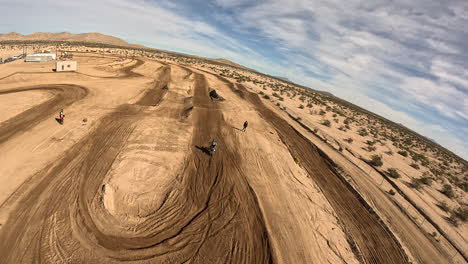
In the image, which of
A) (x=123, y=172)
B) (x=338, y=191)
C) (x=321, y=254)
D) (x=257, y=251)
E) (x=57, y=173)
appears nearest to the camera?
(x=257, y=251)

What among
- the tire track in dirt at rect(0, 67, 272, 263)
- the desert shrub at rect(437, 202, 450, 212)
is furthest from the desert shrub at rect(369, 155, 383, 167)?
the tire track in dirt at rect(0, 67, 272, 263)

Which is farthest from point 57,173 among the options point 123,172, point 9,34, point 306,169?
point 9,34

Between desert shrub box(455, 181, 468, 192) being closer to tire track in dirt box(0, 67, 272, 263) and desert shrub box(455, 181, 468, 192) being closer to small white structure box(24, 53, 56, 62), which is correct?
tire track in dirt box(0, 67, 272, 263)

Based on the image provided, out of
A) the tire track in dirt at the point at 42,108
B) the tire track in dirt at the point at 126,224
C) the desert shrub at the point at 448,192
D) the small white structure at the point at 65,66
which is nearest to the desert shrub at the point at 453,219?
the desert shrub at the point at 448,192

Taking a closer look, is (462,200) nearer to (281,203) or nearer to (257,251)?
(281,203)

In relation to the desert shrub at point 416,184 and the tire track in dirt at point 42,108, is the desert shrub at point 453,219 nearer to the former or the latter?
the desert shrub at point 416,184

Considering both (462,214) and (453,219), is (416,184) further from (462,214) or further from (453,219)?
(453,219)

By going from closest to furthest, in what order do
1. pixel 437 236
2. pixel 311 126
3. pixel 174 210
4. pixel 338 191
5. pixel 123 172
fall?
pixel 174 210 → pixel 123 172 → pixel 437 236 → pixel 338 191 → pixel 311 126
